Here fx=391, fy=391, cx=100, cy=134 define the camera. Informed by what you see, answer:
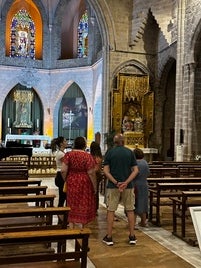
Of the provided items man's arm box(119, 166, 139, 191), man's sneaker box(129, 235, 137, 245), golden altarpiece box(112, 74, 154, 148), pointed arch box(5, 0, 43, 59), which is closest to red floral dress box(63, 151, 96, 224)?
man's arm box(119, 166, 139, 191)

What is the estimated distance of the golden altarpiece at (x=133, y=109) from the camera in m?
19.9

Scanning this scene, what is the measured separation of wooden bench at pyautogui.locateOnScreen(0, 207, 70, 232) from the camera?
157 inches

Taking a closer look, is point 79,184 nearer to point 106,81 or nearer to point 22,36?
point 106,81

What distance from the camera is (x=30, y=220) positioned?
16.6ft

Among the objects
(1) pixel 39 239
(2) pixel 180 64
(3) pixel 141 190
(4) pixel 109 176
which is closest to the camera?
(1) pixel 39 239

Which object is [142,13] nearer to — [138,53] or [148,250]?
[138,53]

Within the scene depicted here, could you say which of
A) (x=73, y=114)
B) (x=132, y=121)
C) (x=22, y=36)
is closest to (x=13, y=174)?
(x=132, y=121)

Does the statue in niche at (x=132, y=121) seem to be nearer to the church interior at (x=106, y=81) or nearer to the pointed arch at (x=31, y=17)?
the church interior at (x=106, y=81)

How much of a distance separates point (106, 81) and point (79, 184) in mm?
14975

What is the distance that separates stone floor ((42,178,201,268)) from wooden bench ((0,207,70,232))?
787mm

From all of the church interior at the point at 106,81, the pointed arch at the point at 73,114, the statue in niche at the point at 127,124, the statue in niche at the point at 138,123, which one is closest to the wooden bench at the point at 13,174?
the church interior at the point at 106,81

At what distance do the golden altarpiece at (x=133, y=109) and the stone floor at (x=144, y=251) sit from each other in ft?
43.7

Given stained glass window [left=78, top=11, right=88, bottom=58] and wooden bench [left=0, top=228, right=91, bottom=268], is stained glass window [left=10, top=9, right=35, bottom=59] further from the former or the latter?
wooden bench [left=0, top=228, right=91, bottom=268]

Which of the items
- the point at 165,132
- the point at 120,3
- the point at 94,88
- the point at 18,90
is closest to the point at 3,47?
the point at 18,90
